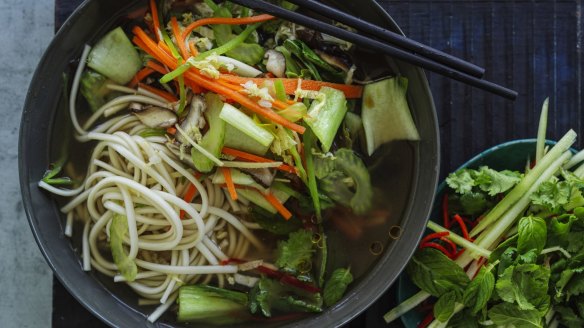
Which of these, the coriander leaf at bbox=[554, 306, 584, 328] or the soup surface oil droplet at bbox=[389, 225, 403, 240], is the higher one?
the soup surface oil droplet at bbox=[389, 225, 403, 240]

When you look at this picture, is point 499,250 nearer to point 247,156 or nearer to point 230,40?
point 247,156

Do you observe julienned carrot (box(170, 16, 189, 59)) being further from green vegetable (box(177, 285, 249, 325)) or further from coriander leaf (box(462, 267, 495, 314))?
coriander leaf (box(462, 267, 495, 314))

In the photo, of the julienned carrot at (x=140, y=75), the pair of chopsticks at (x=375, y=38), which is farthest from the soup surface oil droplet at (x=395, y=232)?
the julienned carrot at (x=140, y=75)

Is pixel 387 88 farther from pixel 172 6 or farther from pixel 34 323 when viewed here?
pixel 34 323

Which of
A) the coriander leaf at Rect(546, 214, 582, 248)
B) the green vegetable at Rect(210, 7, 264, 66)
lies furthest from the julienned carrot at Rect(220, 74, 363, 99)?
the coriander leaf at Rect(546, 214, 582, 248)

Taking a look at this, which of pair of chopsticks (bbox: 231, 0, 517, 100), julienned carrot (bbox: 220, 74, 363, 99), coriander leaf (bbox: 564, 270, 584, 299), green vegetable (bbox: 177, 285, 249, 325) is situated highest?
pair of chopsticks (bbox: 231, 0, 517, 100)

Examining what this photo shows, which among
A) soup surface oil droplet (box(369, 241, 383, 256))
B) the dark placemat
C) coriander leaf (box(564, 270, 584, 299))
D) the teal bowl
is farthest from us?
the dark placemat

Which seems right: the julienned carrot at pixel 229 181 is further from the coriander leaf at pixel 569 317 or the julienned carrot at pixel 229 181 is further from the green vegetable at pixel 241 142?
the coriander leaf at pixel 569 317
